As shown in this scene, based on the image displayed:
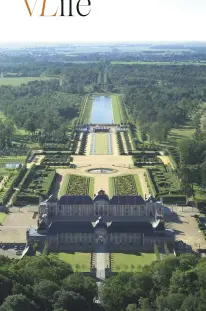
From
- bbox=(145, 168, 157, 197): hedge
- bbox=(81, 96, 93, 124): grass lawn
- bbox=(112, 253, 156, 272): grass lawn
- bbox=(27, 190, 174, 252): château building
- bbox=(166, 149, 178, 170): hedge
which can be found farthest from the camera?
bbox=(81, 96, 93, 124): grass lawn

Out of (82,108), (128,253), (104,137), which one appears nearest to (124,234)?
(128,253)

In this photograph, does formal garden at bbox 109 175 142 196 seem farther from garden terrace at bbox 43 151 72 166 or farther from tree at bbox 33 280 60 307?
tree at bbox 33 280 60 307

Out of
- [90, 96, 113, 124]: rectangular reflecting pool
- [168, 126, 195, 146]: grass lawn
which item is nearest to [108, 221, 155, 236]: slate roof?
[168, 126, 195, 146]: grass lawn

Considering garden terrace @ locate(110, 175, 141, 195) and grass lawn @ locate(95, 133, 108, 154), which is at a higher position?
grass lawn @ locate(95, 133, 108, 154)

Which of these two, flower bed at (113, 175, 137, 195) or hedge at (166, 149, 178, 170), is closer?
flower bed at (113, 175, 137, 195)

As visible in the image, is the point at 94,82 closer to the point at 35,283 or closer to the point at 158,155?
the point at 158,155

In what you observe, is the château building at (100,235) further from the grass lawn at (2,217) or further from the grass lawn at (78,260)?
the grass lawn at (2,217)

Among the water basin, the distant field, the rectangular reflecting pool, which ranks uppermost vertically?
the distant field

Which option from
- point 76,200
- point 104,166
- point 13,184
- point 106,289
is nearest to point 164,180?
point 104,166
